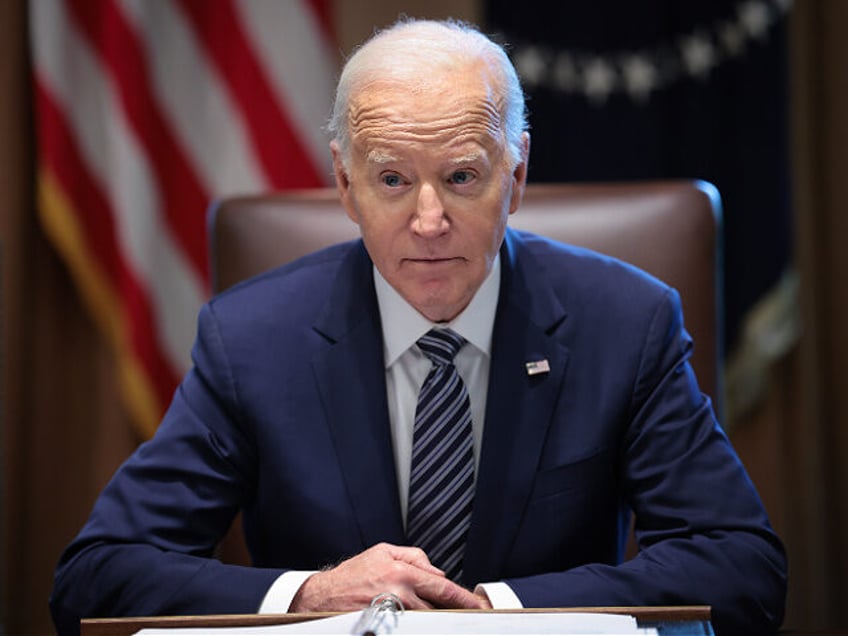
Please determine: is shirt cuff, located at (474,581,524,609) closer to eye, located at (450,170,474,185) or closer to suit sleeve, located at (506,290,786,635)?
suit sleeve, located at (506,290,786,635)

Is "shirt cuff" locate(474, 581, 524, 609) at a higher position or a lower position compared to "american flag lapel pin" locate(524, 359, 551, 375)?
lower

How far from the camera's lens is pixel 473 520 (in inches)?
70.3

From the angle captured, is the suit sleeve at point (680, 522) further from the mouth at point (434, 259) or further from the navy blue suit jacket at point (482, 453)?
the mouth at point (434, 259)

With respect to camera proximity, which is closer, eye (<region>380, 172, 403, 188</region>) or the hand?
the hand

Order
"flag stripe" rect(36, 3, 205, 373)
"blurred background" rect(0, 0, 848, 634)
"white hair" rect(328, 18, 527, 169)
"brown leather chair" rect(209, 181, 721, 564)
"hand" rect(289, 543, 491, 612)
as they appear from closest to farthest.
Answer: "hand" rect(289, 543, 491, 612) < "white hair" rect(328, 18, 527, 169) < "brown leather chair" rect(209, 181, 721, 564) < "blurred background" rect(0, 0, 848, 634) < "flag stripe" rect(36, 3, 205, 373)

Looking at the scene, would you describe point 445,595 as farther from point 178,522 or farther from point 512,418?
point 178,522

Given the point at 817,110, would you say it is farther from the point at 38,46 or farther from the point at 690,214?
the point at 38,46

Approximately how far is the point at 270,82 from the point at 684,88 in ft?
4.05

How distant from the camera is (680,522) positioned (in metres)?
1.73

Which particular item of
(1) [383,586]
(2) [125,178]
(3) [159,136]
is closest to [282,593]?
(1) [383,586]

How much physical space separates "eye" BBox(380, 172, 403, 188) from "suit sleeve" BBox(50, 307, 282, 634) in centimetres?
44

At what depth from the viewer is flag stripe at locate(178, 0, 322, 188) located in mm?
3285

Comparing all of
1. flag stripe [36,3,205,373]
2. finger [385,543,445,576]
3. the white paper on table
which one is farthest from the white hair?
flag stripe [36,3,205,373]

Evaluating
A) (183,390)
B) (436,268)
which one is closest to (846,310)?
(436,268)
